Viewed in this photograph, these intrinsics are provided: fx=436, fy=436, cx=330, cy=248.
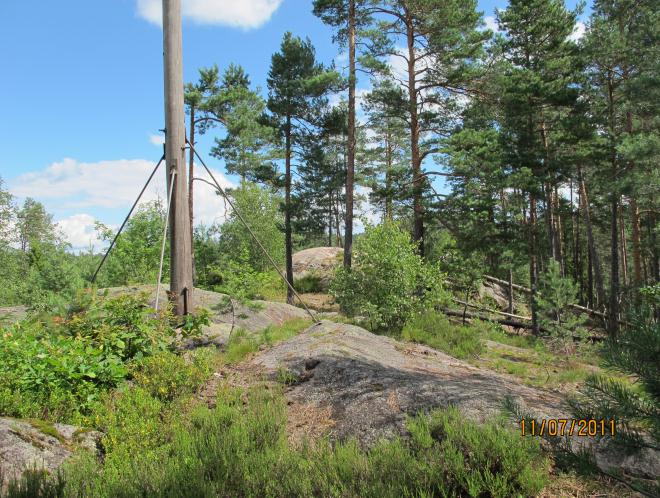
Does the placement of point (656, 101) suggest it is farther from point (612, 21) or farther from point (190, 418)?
point (190, 418)

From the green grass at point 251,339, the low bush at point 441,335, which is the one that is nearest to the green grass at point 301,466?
the green grass at point 251,339

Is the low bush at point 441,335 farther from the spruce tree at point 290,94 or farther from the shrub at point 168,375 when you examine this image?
the spruce tree at point 290,94

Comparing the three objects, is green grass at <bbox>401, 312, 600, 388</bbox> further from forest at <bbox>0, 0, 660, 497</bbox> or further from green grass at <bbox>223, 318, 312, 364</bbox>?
green grass at <bbox>223, 318, 312, 364</bbox>

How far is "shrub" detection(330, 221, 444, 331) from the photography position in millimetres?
8953

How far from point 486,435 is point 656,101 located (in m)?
14.5

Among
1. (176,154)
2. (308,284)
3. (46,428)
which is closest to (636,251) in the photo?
(308,284)

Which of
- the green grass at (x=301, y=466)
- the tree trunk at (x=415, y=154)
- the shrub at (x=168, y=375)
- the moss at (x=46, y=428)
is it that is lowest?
the green grass at (x=301, y=466)

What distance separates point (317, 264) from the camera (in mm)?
24359

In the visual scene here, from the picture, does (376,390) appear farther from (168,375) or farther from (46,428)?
(46,428)

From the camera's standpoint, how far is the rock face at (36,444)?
110 inches

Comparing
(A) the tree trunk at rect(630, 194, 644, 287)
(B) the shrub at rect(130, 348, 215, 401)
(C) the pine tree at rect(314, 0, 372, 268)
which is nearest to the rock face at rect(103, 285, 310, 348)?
(B) the shrub at rect(130, 348, 215, 401)

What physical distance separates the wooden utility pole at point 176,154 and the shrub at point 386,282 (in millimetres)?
4029

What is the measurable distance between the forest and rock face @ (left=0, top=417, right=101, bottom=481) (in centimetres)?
3

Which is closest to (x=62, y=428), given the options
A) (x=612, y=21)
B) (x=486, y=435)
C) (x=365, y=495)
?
(x=365, y=495)
